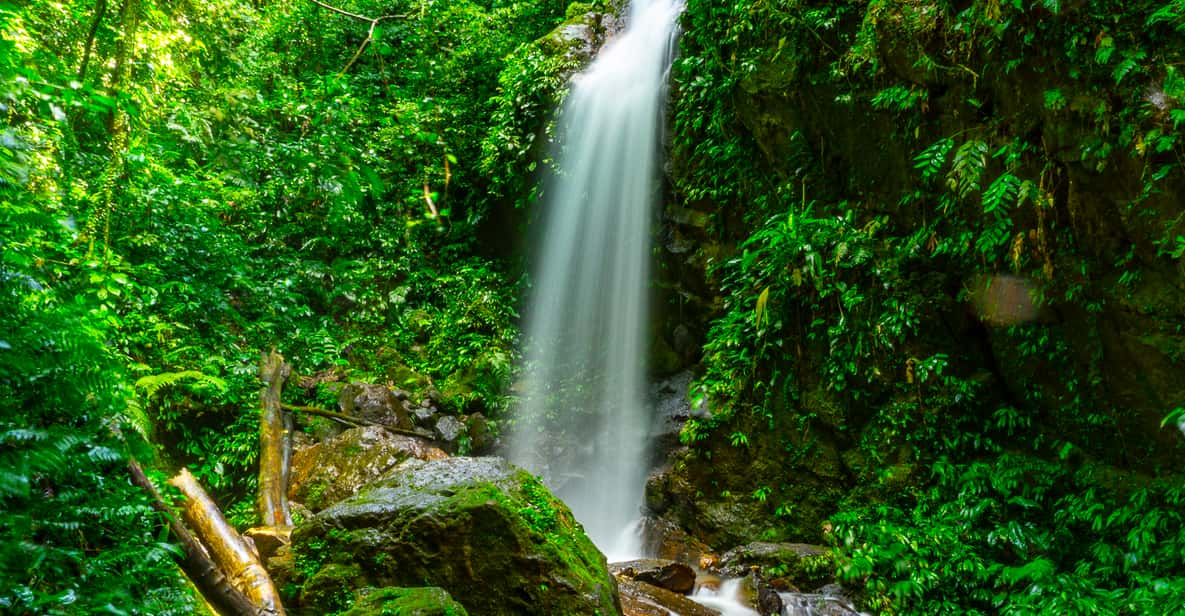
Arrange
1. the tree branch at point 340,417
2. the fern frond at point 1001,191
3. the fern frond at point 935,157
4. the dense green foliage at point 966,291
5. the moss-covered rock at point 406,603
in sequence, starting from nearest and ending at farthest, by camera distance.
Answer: the moss-covered rock at point 406,603
the dense green foliage at point 966,291
the fern frond at point 1001,191
the fern frond at point 935,157
the tree branch at point 340,417

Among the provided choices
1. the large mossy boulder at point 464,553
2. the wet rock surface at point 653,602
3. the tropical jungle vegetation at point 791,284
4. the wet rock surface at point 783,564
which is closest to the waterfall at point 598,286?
the tropical jungle vegetation at point 791,284

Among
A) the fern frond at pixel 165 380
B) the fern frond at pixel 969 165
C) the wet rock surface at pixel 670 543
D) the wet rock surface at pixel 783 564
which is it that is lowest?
the wet rock surface at pixel 670 543

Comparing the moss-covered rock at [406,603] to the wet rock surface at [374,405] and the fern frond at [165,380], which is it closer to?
the fern frond at [165,380]

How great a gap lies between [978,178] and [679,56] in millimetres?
5214

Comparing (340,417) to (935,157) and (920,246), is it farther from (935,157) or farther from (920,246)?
(935,157)

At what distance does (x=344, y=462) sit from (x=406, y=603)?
13.1ft

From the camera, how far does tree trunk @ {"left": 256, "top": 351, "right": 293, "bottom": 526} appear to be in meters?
6.21

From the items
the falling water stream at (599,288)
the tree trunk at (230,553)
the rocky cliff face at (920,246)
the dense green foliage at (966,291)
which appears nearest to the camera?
the tree trunk at (230,553)

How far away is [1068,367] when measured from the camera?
5.19 metres

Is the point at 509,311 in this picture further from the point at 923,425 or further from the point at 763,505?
the point at 923,425

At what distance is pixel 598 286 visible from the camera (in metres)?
10.3

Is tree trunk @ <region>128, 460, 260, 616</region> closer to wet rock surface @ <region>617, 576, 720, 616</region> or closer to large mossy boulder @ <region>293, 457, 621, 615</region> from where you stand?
large mossy boulder @ <region>293, 457, 621, 615</region>

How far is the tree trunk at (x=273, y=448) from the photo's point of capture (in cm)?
621

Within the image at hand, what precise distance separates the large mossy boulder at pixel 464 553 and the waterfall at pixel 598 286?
4321 mm
